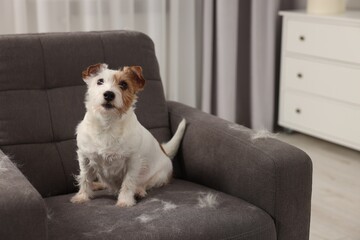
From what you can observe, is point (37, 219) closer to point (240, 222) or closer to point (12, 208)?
point (12, 208)

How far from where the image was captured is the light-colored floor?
106 inches

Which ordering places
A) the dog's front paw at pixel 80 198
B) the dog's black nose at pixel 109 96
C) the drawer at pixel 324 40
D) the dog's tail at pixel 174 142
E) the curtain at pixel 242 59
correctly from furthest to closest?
the curtain at pixel 242 59 < the drawer at pixel 324 40 < the dog's tail at pixel 174 142 < the dog's front paw at pixel 80 198 < the dog's black nose at pixel 109 96

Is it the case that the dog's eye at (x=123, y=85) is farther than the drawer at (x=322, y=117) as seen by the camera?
No

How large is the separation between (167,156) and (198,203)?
344 millimetres

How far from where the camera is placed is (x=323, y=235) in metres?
2.62

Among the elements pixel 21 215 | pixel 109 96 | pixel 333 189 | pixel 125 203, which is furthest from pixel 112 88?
pixel 333 189

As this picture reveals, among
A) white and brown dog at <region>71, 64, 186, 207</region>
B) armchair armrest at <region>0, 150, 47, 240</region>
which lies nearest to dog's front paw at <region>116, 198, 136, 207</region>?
white and brown dog at <region>71, 64, 186, 207</region>

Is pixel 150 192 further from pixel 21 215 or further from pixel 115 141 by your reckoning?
pixel 21 215

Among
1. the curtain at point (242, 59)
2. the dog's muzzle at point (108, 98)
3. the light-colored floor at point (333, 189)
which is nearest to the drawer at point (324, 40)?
the curtain at point (242, 59)

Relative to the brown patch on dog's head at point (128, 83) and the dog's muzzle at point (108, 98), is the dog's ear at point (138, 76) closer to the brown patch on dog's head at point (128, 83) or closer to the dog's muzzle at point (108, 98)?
the brown patch on dog's head at point (128, 83)

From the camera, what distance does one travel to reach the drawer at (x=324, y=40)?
356cm

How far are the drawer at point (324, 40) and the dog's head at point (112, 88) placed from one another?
6.70 feet

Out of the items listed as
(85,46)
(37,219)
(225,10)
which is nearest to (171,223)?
(37,219)

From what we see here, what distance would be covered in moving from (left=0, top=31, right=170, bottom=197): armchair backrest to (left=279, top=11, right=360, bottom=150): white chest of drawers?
68.0 inches
